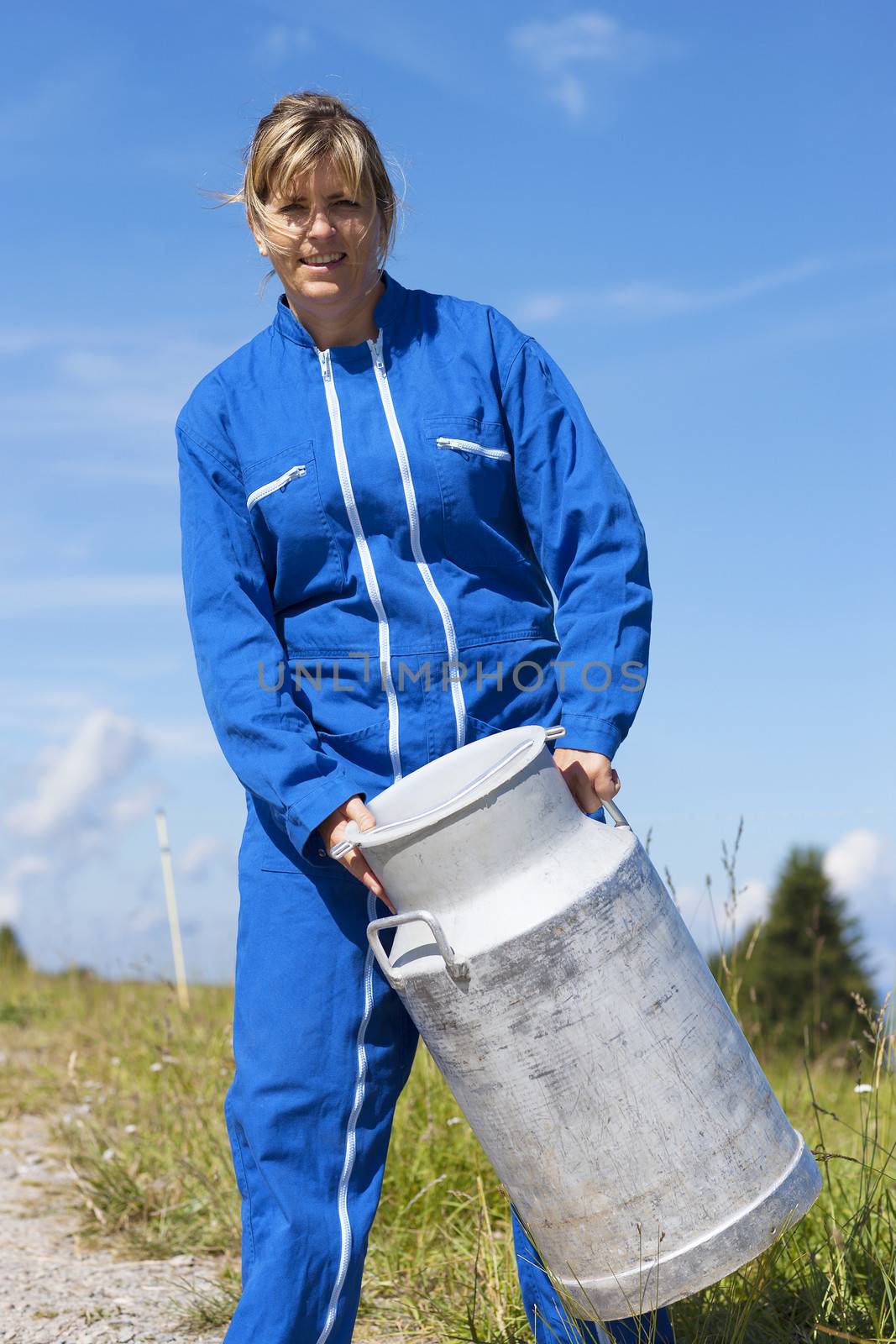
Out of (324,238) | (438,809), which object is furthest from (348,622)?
(324,238)

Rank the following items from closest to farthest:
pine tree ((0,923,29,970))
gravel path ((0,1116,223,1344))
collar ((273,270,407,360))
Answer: collar ((273,270,407,360)) < gravel path ((0,1116,223,1344)) < pine tree ((0,923,29,970))

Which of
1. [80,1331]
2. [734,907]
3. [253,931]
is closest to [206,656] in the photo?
[253,931]

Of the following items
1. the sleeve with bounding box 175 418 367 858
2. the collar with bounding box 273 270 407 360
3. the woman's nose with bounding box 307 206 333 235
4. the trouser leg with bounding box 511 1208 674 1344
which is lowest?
the trouser leg with bounding box 511 1208 674 1344

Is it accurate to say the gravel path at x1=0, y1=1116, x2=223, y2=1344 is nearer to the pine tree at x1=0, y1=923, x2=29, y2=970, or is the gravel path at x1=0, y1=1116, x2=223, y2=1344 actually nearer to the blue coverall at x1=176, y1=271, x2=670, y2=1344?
the blue coverall at x1=176, y1=271, x2=670, y2=1344

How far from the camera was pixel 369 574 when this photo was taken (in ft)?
7.91

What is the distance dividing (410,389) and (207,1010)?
4.72 m

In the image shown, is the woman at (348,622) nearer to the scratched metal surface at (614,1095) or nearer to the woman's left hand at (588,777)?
the woman's left hand at (588,777)

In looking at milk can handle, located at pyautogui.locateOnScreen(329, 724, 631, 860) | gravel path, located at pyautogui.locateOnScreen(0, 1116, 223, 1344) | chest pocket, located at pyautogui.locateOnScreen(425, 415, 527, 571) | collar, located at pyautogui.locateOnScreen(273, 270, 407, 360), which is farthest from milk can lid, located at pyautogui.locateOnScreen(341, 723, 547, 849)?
gravel path, located at pyautogui.locateOnScreen(0, 1116, 223, 1344)

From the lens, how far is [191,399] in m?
2.66

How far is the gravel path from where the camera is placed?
3.34 metres

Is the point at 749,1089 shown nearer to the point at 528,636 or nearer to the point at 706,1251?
the point at 706,1251

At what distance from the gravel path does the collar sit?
2.49 m

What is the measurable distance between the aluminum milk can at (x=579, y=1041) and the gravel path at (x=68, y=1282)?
1.66 m

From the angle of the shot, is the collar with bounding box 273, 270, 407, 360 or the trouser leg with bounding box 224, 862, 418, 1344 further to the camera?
the collar with bounding box 273, 270, 407, 360
